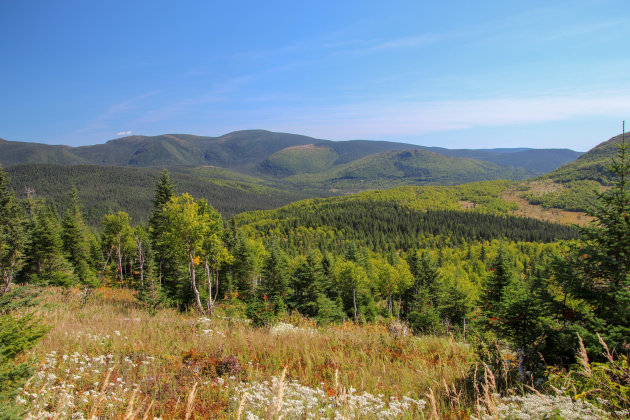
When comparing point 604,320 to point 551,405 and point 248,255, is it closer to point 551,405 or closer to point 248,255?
point 551,405

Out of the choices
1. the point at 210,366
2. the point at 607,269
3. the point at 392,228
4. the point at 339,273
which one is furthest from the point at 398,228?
the point at 210,366

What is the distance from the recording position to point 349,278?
140ft

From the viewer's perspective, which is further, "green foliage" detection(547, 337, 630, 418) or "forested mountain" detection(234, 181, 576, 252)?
"forested mountain" detection(234, 181, 576, 252)

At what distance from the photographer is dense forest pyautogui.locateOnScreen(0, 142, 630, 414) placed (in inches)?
221

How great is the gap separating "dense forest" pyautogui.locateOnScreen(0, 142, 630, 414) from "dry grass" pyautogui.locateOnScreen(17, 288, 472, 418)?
667 millimetres

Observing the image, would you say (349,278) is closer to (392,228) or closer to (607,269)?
(607,269)

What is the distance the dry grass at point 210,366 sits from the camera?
3633 millimetres

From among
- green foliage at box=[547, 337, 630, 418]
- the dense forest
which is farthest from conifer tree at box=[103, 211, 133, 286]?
green foliage at box=[547, 337, 630, 418]

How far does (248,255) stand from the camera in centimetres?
4209

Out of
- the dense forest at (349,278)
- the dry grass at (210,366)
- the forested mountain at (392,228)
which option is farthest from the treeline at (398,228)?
the dry grass at (210,366)

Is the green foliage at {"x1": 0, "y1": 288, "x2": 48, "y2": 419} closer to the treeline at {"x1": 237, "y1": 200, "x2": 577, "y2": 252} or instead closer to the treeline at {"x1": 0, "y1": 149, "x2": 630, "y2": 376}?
the treeline at {"x1": 0, "y1": 149, "x2": 630, "y2": 376}

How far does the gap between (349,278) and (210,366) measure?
1530 inches

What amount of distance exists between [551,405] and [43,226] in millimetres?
38758

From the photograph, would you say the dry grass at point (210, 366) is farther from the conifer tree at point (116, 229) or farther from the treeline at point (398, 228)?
the treeline at point (398, 228)
